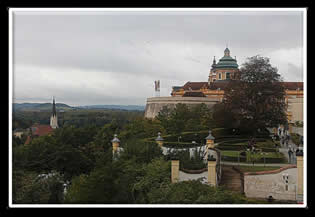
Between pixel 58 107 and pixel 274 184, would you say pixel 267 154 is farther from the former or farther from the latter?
pixel 58 107

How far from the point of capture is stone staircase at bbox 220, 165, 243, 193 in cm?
987

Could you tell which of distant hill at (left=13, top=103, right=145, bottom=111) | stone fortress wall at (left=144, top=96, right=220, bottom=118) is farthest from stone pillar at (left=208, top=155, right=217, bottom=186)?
stone fortress wall at (left=144, top=96, right=220, bottom=118)

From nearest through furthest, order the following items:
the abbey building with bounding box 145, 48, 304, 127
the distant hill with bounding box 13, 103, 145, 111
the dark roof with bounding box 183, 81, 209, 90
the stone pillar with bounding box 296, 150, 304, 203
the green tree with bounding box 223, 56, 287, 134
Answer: the stone pillar with bounding box 296, 150, 304, 203, the distant hill with bounding box 13, 103, 145, 111, the green tree with bounding box 223, 56, 287, 134, the abbey building with bounding box 145, 48, 304, 127, the dark roof with bounding box 183, 81, 209, 90

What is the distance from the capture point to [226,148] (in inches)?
552

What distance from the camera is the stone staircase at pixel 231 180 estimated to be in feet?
32.4

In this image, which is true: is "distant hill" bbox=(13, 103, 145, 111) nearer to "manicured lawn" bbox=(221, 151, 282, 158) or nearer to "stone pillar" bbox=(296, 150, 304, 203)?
"manicured lawn" bbox=(221, 151, 282, 158)

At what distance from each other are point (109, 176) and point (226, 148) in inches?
241

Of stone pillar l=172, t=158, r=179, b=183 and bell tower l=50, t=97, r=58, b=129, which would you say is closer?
stone pillar l=172, t=158, r=179, b=183

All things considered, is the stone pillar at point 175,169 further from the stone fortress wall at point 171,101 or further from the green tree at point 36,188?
the stone fortress wall at point 171,101

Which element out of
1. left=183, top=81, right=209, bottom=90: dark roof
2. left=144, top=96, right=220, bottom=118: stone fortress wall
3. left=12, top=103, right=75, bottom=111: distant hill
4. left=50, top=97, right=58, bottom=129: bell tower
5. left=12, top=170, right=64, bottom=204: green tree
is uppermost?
left=183, top=81, right=209, bottom=90: dark roof

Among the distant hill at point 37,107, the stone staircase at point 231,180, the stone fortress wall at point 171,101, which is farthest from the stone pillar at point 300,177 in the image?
the stone fortress wall at point 171,101

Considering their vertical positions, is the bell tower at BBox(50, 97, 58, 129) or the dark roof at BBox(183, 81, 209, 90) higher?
the dark roof at BBox(183, 81, 209, 90)

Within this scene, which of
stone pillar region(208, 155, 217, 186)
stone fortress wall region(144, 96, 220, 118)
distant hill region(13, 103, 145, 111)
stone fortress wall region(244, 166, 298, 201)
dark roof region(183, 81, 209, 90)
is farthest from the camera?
dark roof region(183, 81, 209, 90)
